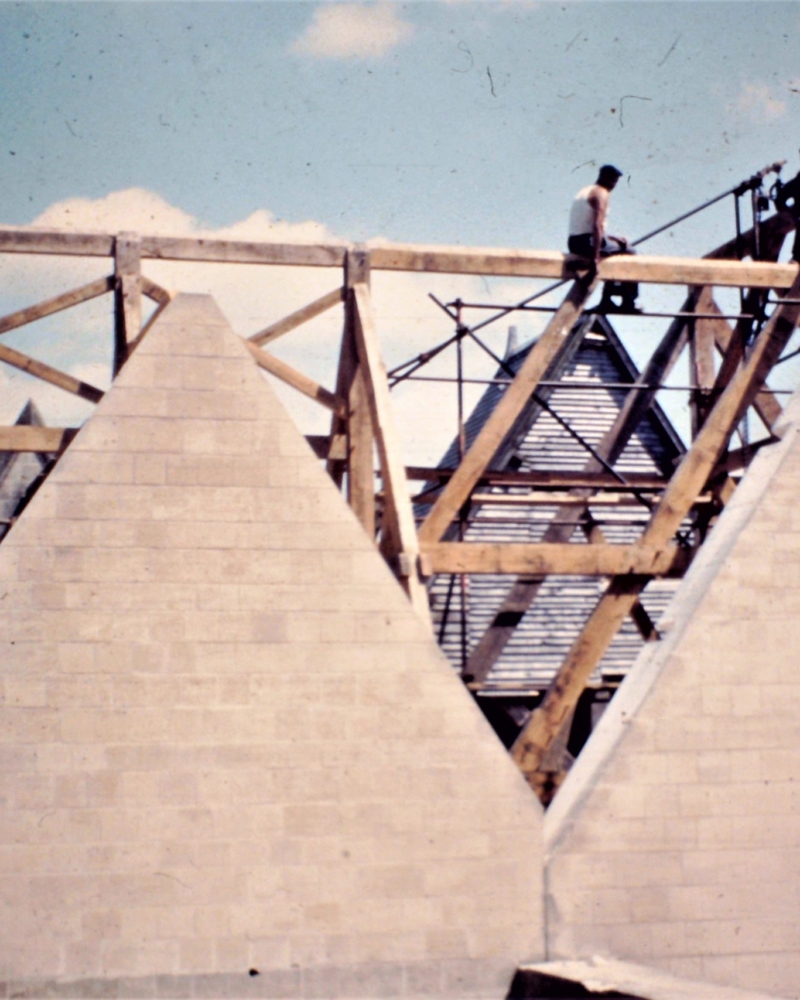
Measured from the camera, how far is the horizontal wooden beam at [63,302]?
10047mm

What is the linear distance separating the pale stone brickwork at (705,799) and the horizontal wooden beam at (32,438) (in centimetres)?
486

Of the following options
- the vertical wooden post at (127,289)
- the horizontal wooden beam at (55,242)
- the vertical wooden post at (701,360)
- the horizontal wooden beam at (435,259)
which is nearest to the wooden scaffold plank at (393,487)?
the horizontal wooden beam at (435,259)

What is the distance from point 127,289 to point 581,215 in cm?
402

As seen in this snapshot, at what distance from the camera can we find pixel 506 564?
968cm

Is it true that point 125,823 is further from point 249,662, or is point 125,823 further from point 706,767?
point 706,767

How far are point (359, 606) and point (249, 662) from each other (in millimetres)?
836

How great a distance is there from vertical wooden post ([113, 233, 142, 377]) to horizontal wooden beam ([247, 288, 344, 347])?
1.06 metres

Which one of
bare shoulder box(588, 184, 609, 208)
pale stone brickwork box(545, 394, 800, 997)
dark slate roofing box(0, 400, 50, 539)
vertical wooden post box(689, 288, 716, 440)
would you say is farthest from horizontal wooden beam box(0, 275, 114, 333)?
dark slate roofing box(0, 400, 50, 539)

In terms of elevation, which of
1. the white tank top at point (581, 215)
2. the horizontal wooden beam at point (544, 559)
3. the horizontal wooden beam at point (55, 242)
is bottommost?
the horizontal wooden beam at point (544, 559)

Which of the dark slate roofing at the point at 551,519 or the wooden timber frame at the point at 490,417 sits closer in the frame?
the wooden timber frame at the point at 490,417

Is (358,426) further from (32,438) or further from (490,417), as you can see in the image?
(32,438)

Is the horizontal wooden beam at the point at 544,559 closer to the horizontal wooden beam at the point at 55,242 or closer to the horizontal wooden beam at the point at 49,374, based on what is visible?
the horizontal wooden beam at the point at 49,374

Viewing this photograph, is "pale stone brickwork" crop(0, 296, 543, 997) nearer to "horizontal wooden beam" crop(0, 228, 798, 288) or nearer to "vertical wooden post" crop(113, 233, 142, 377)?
"vertical wooden post" crop(113, 233, 142, 377)

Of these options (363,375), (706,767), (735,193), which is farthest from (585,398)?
(706,767)
